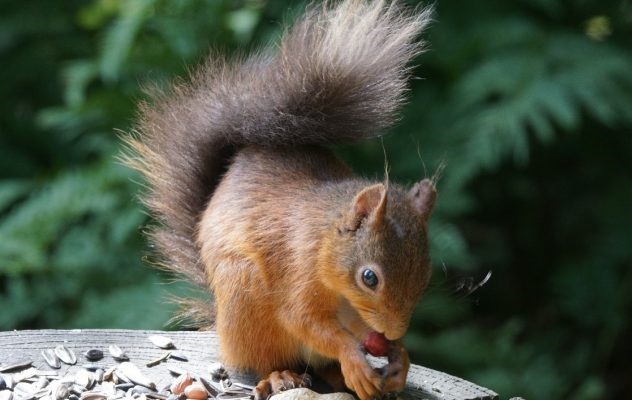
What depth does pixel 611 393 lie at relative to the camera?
393 cm

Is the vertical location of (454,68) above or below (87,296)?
above

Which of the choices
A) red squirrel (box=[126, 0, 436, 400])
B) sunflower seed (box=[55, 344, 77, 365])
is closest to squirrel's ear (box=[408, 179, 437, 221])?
red squirrel (box=[126, 0, 436, 400])

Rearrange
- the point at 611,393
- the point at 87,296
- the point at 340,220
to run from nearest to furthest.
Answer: the point at 340,220, the point at 87,296, the point at 611,393

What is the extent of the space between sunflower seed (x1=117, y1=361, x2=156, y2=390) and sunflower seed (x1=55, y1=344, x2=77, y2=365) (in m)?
0.10

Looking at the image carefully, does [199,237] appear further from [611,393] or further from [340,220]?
[611,393]

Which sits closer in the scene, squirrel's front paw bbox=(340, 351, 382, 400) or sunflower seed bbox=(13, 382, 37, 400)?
squirrel's front paw bbox=(340, 351, 382, 400)

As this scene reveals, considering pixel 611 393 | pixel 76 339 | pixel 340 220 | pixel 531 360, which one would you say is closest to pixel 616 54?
pixel 531 360

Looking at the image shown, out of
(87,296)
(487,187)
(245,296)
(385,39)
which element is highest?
(487,187)

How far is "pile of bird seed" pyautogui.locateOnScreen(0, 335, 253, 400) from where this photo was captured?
194 cm

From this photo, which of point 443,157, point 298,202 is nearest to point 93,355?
point 298,202

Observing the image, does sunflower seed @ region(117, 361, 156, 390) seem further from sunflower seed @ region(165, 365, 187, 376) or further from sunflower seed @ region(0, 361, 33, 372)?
sunflower seed @ region(0, 361, 33, 372)

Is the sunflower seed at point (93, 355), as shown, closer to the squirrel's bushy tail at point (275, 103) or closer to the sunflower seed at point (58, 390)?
the sunflower seed at point (58, 390)

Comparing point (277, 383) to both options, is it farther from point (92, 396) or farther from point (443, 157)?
point (443, 157)

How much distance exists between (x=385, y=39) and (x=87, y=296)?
5.15 feet
